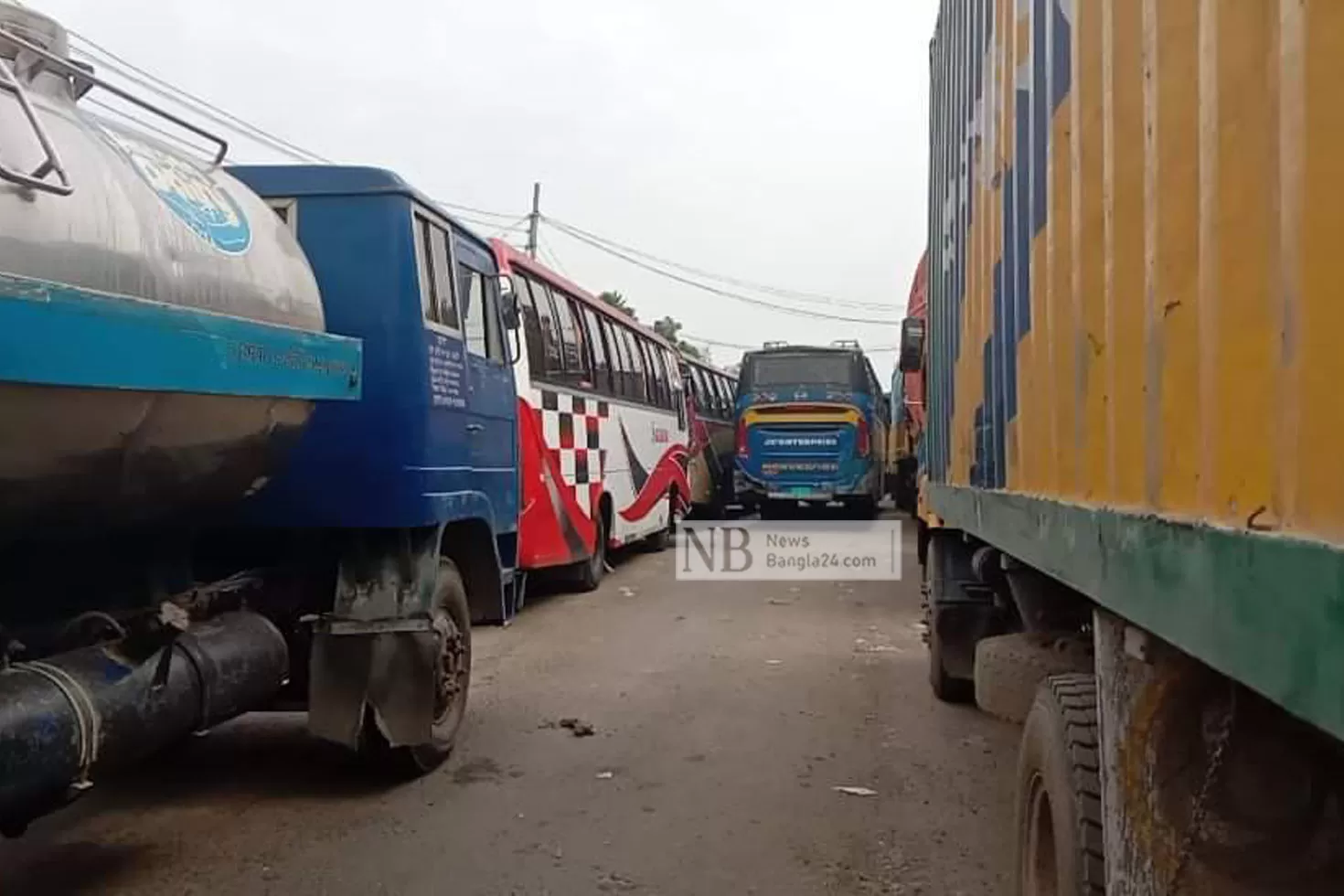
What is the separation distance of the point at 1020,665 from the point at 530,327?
7.00 meters

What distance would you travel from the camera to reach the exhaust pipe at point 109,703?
134 inches

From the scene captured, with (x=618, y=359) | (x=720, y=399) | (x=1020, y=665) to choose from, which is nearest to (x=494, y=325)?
(x=1020, y=665)

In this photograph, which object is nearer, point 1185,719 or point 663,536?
point 1185,719

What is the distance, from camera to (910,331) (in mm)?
8773

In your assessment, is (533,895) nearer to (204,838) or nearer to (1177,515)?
(204,838)

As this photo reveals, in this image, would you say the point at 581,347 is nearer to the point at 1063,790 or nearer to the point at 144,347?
the point at 144,347

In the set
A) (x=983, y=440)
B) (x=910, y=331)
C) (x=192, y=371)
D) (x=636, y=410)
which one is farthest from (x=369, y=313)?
(x=636, y=410)

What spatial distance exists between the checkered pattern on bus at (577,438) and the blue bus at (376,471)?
492cm

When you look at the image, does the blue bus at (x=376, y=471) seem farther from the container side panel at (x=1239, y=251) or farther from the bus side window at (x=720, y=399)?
the bus side window at (x=720, y=399)

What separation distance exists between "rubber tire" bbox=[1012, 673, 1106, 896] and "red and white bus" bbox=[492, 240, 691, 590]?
4895mm

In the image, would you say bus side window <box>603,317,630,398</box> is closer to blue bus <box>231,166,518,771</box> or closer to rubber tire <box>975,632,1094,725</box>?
blue bus <box>231,166,518,771</box>

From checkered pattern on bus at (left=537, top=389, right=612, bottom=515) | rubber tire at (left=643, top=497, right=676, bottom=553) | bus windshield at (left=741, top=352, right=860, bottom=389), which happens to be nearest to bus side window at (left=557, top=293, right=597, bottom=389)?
checkered pattern on bus at (left=537, top=389, right=612, bottom=515)

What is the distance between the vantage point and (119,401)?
3.20 meters

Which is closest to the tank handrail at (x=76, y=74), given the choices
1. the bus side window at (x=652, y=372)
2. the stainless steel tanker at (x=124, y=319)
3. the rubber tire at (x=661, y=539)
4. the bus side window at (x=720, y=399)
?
the stainless steel tanker at (x=124, y=319)
